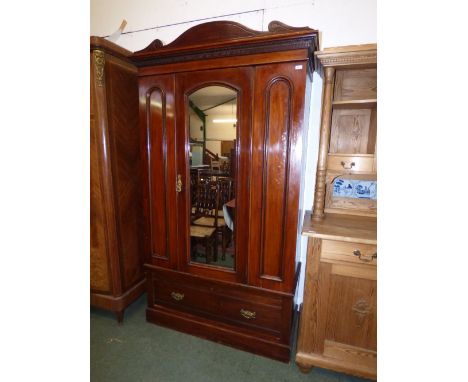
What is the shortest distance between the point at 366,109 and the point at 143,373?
221 centimetres

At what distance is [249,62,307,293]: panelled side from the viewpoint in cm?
123

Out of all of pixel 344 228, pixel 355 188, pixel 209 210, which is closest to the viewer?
pixel 344 228

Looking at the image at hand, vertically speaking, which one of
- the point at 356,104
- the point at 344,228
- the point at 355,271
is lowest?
the point at 355,271

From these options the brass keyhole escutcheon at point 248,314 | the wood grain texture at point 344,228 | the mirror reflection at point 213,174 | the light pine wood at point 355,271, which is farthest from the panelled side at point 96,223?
the light pine wood at point 355,271

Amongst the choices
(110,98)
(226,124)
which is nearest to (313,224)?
(226,124)

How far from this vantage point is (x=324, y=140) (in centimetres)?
142

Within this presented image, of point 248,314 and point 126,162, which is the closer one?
point 248,314

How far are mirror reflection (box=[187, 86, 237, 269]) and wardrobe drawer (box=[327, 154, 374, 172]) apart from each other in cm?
70

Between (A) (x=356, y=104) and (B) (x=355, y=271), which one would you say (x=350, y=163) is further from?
(B) (x=355, y=271)

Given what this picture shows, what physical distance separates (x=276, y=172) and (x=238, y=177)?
0.23 meters

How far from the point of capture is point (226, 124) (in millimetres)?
1388

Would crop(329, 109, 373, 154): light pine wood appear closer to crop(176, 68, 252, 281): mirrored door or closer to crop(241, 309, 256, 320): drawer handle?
crop(176, 68, 252, 281): mirrored door

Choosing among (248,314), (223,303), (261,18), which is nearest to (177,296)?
(223,303)
